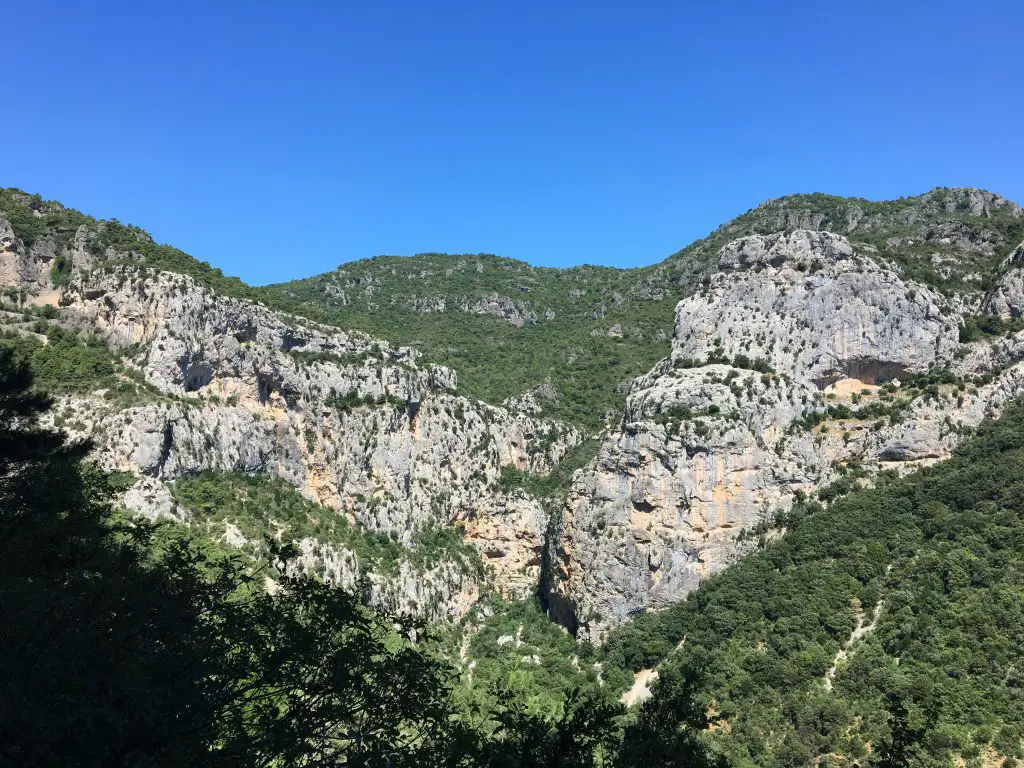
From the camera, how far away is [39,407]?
78.3ft

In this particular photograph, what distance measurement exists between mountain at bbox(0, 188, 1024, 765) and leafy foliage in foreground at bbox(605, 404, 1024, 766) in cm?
27

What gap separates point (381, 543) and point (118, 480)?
27511 mm

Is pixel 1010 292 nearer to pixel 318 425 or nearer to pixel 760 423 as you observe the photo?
pixel 760 423

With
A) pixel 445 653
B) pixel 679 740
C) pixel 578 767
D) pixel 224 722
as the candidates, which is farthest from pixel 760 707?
pixel 224 722

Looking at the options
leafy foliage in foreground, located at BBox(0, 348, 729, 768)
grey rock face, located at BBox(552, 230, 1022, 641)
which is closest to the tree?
leafy foliage in foreground, located at BBox(0, 348, 729, 768)

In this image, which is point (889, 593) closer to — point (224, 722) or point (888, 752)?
point (888, 752)

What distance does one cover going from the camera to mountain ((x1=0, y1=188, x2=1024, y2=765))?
5284 centimetres

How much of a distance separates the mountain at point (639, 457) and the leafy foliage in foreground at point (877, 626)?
0.90 ft

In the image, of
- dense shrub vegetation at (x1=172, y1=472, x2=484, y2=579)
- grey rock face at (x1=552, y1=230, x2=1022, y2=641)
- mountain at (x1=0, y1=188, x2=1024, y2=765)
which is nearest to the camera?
mountain at (x1=0, y1=188, x2=1024, y2=765)

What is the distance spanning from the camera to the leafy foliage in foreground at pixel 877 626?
40.1m

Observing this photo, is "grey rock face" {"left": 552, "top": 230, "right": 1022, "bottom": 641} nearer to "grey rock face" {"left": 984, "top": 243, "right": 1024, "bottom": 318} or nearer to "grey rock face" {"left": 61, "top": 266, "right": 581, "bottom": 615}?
"grey rock face" {"left": 984, "top": 243, "right": 1024, "bottom": 318}

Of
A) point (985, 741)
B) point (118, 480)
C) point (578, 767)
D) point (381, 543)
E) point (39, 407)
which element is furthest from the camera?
point (381, 543)

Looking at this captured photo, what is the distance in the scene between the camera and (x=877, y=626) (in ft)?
164

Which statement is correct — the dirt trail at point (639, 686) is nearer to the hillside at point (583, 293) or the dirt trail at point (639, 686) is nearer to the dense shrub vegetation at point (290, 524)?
the dense shrub vegetation at point (290, 524)
